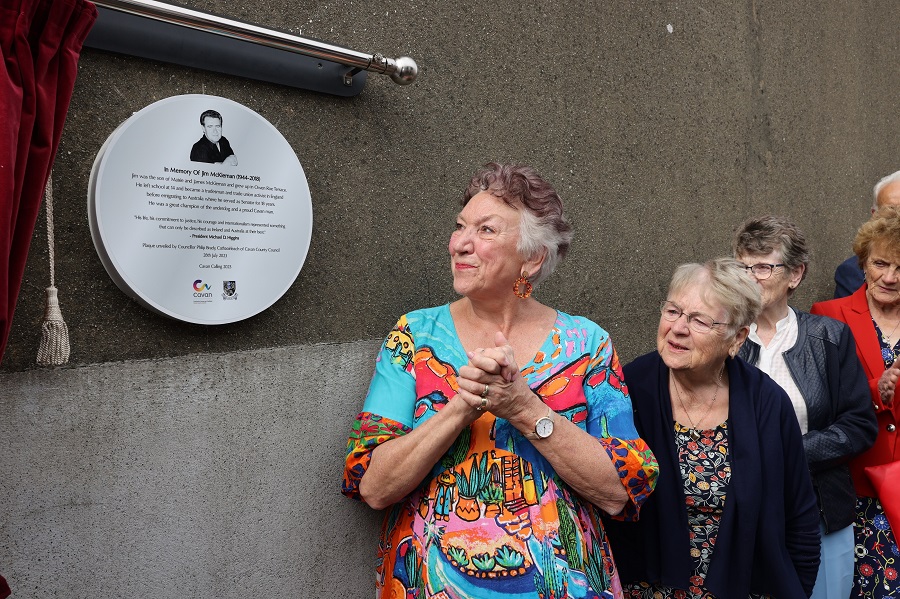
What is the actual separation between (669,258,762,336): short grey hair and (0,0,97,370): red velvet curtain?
6.54 ft

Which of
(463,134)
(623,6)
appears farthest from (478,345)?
(623,6)

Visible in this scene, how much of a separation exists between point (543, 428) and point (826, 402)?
5.19 feet

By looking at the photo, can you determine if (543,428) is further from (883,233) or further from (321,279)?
(883,233)

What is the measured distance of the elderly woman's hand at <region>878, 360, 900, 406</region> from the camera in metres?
3.17

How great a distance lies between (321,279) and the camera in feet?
8.07

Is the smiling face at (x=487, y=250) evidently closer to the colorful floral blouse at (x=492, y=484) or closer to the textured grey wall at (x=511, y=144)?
the colorful floral blouse at (x=492, y=484)

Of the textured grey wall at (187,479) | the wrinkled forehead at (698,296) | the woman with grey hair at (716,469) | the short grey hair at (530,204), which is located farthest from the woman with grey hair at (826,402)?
the textured grey wall at (187,479)

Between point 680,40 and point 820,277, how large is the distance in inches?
91.3

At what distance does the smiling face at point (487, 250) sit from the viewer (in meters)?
2.32

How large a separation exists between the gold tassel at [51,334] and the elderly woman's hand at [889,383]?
305 centimetres

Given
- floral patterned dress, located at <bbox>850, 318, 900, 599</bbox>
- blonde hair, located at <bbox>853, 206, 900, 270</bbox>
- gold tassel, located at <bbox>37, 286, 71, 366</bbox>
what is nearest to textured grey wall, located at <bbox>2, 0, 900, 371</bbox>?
gold tassel, located at <bbox>37, 286, 71, 366</bbox>

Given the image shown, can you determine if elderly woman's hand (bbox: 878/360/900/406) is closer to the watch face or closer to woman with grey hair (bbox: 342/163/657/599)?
woman with grey hair (bbox: 342/163/657/599)

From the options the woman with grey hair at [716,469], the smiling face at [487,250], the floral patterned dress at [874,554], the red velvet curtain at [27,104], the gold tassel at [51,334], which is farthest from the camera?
the floral patterned dress at [874,554]

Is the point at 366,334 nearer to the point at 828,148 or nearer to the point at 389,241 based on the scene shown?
the point at 389,241
